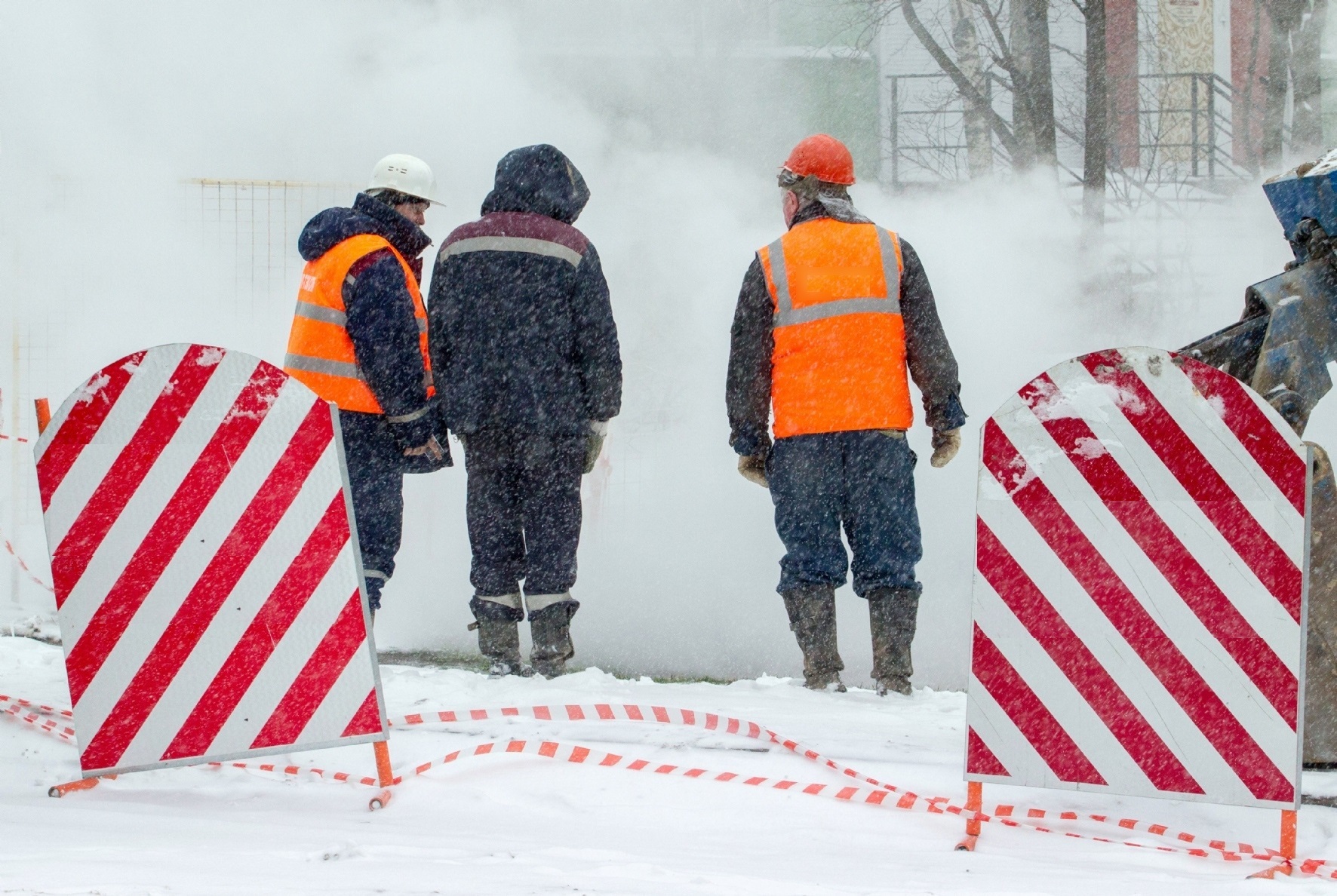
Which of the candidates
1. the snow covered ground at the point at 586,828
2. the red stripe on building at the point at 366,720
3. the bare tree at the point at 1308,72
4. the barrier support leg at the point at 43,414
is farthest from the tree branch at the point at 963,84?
the barrier support leg at the point at 43,414

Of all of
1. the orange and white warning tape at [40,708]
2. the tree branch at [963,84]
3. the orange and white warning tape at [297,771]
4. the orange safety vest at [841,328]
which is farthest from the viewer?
the tree branch at [963,84]

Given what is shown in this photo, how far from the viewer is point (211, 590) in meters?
3.12

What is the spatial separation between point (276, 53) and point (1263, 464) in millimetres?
8009

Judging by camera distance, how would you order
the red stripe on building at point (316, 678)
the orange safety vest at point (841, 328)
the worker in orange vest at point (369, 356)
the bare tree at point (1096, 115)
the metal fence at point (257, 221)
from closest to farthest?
the red stripe on building at point (316, 678) < the orange safety vest at point (841, 328) < the worker in orange vest at point (369, 356) < the metal fence at point (257, 221) < the bare tree at point (1096, 115)

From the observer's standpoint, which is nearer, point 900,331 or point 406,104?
point 900,331

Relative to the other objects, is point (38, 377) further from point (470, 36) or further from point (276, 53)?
point (470, 36)

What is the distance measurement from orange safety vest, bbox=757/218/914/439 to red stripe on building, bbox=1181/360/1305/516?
1.63 metres

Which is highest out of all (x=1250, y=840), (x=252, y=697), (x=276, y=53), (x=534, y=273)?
(x=276, y=53)

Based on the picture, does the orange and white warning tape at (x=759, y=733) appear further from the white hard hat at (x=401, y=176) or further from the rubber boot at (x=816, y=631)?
the white hard hat at (x=401, y=176)

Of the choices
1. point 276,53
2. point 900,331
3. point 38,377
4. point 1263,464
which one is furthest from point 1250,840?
point 276,53

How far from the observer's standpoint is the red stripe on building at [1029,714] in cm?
289

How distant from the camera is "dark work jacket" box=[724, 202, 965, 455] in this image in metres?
4.50

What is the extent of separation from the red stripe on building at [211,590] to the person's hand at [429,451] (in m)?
1.62

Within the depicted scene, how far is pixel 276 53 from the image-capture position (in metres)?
9.38
